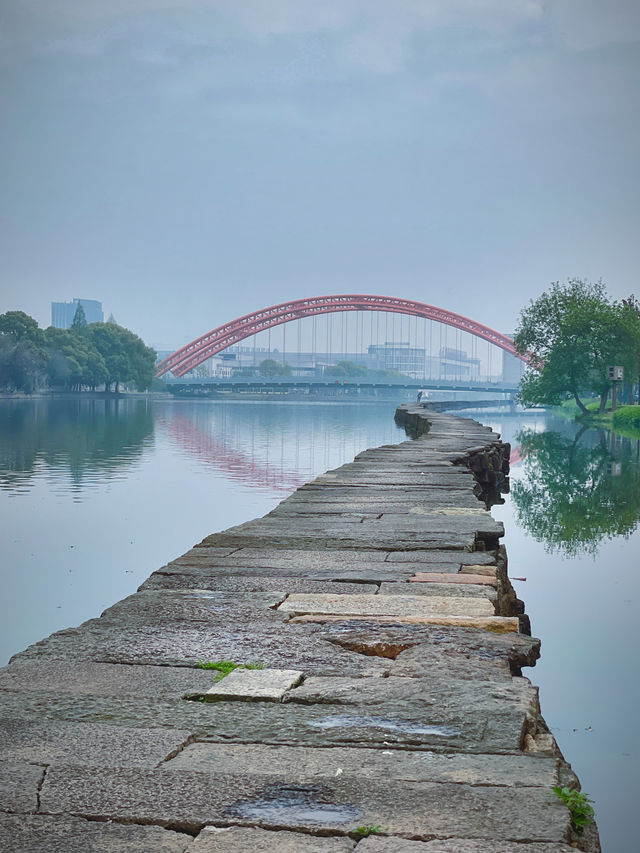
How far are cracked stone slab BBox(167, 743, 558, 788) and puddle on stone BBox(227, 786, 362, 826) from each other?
0.09 metres

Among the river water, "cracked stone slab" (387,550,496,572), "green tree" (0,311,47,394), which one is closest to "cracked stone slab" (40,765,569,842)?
the river water

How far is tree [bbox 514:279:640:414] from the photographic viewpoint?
165ft

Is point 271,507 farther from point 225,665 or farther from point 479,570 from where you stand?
point 225,665

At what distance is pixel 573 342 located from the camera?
5075 cm

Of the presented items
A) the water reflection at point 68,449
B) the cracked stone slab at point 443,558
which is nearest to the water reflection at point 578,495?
the cracked stone slab at point 443,558

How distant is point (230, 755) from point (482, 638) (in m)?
1.60

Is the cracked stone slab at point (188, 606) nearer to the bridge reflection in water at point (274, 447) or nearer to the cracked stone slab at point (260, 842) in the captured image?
the cracked stone slab at point (260, 842)

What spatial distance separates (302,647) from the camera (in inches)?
154

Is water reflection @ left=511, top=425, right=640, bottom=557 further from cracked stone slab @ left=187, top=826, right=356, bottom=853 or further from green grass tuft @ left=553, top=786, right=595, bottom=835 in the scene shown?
cracked stone slab @ left=187, top=826, right=356, bottom=853

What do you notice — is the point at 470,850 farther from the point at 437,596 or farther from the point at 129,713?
the point at 437,596

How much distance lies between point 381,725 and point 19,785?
3.55 feet

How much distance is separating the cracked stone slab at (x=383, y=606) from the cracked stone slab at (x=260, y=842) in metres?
2.20

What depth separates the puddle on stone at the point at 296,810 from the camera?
2.34m

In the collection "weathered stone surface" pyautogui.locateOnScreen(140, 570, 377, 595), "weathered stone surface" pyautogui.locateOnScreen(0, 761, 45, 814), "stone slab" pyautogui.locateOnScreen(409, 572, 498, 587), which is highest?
"weathered stone surface" pyautogui.locateOnScreen(0, 761, 45, 814)
